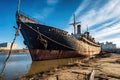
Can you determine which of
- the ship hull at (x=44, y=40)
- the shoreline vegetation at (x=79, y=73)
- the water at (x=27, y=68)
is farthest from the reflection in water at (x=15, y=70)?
the ship hull at (x=44, y=40)

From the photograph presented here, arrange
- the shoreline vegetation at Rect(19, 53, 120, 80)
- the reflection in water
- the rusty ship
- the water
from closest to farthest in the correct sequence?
1. the shoreline vegetation at Rect(19, 53, 120, 80)
2. the reflection in water
3. the water
4. the rusty ship

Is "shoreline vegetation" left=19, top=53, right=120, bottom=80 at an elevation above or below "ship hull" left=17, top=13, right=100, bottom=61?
below

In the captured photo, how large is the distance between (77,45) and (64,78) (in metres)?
22.0

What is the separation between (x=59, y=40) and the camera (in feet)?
83.3

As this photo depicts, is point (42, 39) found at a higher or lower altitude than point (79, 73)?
higher

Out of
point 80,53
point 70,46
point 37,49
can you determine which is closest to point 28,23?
point 37,49

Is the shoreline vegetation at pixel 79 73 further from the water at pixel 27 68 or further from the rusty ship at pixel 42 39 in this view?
the rusty ship at pixel 42 39

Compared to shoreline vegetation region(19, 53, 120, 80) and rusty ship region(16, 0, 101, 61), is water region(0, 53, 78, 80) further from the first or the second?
shoreline vegetation region(19, 53, 120, 80)

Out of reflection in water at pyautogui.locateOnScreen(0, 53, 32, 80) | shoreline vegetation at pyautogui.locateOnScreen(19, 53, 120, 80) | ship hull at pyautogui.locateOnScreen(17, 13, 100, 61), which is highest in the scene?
ship hull at pyautogui.locateOnScreen(17, 13, 100, 61)

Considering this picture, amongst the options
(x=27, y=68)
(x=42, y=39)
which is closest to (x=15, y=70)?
(x=27, y=68)

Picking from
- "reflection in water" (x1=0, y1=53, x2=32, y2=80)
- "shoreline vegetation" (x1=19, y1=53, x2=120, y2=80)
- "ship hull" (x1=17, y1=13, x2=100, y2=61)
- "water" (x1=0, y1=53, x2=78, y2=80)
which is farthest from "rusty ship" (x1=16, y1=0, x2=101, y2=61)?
"shoreline vegetation" (x1=19, y1=53, x2=120, y2=80)

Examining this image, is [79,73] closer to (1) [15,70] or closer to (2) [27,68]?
(1) [15,70]

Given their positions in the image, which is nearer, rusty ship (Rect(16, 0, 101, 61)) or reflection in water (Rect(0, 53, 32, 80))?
reflection in water (Rect(0, 53, 32, 80))

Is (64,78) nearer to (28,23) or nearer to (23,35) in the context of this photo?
(28,23)
